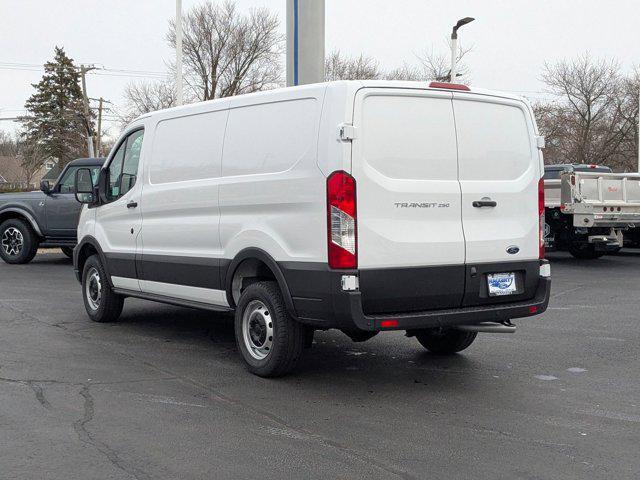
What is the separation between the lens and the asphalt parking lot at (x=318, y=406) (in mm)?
4332

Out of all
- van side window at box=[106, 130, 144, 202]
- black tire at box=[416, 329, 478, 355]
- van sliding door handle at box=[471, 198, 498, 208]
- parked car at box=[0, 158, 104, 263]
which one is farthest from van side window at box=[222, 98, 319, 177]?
parked car at box=[0, 158, 104, 263]

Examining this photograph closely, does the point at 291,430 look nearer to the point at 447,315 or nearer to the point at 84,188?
the point at 447,315

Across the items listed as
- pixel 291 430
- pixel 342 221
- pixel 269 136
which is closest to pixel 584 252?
pixel 269 136

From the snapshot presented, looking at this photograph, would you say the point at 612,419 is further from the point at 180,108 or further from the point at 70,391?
the point at 180,108

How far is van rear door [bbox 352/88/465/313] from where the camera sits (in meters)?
5.62

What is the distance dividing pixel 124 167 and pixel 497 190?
3964 millimetres

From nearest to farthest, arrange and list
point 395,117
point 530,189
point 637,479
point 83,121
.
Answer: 1. point 637,479
2. point 395,117
3. point 530,189
4. point 83,121


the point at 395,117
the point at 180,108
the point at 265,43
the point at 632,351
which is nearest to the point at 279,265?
the point at 395,117

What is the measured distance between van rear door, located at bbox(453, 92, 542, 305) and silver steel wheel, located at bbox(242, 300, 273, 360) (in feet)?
4.93

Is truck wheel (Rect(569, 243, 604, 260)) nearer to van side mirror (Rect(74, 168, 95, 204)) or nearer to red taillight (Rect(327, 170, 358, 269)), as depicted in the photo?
van side mirror (Rect(74, 168, 95, 204))

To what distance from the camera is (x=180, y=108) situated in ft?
24.5

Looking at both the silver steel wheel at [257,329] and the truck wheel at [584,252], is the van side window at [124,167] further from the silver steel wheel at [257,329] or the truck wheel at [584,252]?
the truck wheel at [584,252]

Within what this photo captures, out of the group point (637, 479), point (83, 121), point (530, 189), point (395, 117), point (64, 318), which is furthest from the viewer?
point (83, 121)

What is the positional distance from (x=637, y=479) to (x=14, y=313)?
741 centimetres
